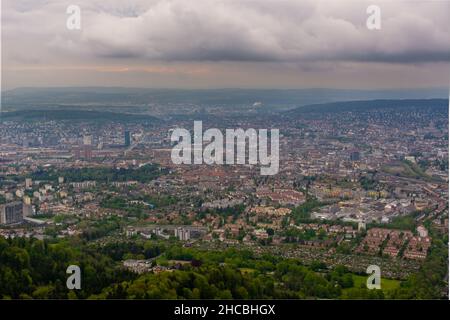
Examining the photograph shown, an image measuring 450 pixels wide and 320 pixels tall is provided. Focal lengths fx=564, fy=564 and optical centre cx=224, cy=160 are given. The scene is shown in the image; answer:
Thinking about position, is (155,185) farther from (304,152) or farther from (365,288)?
(365,288)

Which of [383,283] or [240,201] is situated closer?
[383,283]

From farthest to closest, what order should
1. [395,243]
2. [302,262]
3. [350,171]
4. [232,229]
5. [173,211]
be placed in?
1. [350,171]
2. [173,211]
3. [232,229]
4. [395,243]
5. [302,262]

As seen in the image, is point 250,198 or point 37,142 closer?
point 250,198

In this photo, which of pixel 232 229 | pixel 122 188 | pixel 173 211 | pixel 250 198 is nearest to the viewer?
pixel 232 229

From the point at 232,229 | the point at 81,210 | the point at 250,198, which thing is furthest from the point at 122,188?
the point at 232,229

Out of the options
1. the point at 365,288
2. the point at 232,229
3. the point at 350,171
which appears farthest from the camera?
the point at 350,171

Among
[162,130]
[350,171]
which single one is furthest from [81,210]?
[350,171]
